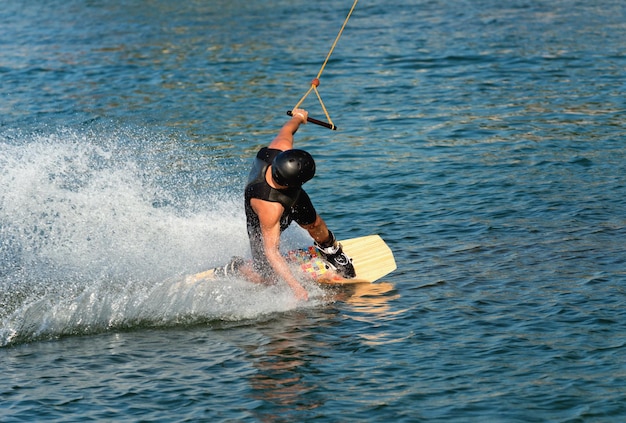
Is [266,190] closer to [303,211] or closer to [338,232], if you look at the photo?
[303,211]

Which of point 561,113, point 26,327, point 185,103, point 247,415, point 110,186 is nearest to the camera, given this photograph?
point 247,415

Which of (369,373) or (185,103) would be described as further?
(185,103)

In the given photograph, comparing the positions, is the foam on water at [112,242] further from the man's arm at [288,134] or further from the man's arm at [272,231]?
the man's arm at [288,134]

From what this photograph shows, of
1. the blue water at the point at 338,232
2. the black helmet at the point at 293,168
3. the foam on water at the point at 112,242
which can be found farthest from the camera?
the foam on water at the point at 112,242

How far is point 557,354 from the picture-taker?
8.70 metres

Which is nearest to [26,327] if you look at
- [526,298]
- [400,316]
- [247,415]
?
[247,415]

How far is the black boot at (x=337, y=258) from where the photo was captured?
432 inches

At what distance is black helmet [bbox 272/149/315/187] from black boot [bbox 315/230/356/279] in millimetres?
1491

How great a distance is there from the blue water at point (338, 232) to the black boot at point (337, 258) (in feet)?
0.77

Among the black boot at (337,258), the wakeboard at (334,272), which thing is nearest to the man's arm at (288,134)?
the black boot at (337,258)

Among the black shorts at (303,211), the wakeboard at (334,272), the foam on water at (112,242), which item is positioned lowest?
the wakeboard at (334,272)

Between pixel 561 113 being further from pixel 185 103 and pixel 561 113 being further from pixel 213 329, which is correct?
pixel 213 329

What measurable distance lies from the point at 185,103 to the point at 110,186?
25.8 ft

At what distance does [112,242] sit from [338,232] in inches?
116
